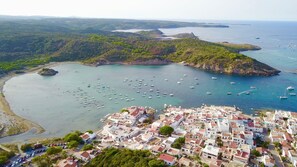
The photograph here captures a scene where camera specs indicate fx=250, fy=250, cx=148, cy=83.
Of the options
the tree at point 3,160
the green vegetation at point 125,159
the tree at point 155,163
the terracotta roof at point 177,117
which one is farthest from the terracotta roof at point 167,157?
the tree at point 3,160

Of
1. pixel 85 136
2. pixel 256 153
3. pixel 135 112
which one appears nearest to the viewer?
pixel 256 153

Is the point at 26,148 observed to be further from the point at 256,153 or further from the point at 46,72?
the point at 46,72

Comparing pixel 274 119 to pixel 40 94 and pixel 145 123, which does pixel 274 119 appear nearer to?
pixel 145 123

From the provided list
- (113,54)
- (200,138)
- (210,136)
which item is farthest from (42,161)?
(113,54)

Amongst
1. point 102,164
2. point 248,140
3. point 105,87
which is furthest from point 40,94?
point 248,140

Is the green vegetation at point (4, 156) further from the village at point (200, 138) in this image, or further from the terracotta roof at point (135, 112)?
the terracotta roof at point (135, 112)

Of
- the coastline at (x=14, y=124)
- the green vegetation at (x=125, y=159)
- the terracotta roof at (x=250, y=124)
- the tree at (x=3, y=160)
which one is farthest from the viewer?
the coastline at (x=14, y=124)
